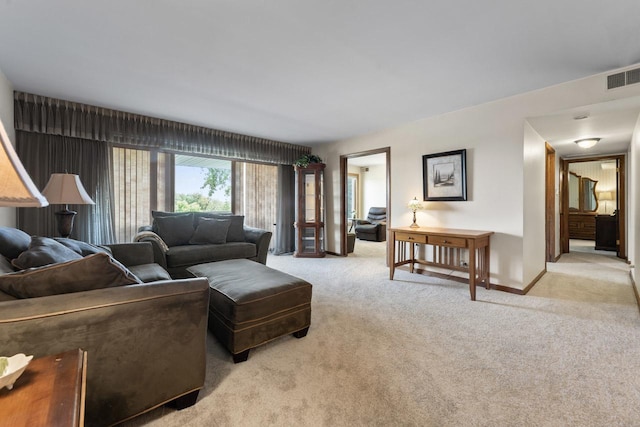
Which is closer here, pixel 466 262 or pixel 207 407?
pixel 207 407

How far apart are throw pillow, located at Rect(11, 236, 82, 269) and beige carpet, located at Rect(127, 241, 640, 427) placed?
0.96 m

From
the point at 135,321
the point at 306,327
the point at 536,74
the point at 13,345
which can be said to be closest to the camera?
the point at 13,345

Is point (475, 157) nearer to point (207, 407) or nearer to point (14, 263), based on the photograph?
point (207, 407)

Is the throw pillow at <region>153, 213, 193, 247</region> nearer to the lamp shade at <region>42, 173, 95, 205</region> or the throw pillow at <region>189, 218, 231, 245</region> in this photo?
the throw pillow at <region>189, 218, 231, 245</region>

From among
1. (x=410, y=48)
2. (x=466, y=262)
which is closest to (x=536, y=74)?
(x=410, y=48)

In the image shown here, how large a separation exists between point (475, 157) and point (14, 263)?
417 centimetres

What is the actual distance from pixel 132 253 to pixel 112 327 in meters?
1.83

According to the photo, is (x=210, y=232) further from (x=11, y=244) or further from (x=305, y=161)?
(x=305, y=161)

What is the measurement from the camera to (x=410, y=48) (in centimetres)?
215

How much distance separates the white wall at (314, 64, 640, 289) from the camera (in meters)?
2.90

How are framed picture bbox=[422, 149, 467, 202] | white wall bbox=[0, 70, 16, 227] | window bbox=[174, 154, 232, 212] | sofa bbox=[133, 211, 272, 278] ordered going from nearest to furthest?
white wall bbox=[0, 70, 16, 227]
sofa bbox=[133, 211, 272, 278]
framed picture bbox=[422, 149, 467, 202]
window bbox=[174, 154, 232, 212]

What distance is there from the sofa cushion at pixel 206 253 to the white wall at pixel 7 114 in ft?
4.98

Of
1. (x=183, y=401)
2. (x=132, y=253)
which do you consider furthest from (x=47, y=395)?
(x=132, y=253)

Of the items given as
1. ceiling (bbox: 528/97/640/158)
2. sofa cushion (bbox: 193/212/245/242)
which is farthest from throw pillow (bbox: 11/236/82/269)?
ceiling (bbox: 528/97/640/158)
